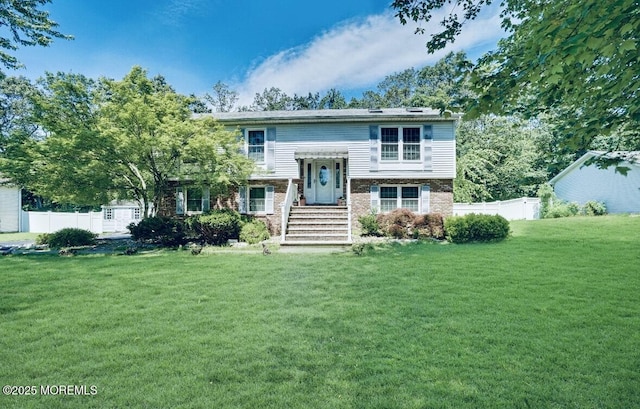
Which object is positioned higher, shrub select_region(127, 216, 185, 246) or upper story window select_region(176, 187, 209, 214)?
upper story window select_region(176, 187, 209, 214)

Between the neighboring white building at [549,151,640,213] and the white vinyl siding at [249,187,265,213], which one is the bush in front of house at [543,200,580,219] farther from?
the white vinyl siding at [249,187,265,213]

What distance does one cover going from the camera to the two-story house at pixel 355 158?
15.3 meters

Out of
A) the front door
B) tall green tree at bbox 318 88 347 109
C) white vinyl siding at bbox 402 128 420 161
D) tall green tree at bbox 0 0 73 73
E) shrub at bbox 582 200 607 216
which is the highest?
tall green tree at bbox 318 88 347 109

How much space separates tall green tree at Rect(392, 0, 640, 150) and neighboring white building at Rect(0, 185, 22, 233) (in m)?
29.0

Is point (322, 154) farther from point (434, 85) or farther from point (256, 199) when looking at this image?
point (434, 85)

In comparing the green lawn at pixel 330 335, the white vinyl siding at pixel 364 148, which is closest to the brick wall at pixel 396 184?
the white vinyl siding at pixel 364 148

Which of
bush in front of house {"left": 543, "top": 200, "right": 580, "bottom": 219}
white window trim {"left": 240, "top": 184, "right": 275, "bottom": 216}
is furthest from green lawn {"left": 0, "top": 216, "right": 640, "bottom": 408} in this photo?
bush in front of house {"left": 543, "top": 200, "right": 580, "bottom": 219}

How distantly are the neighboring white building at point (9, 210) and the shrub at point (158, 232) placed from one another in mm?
16365

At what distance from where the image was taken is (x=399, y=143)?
15570 millimetres

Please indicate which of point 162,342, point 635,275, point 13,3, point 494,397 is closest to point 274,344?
point 162,342

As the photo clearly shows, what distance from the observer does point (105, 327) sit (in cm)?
452

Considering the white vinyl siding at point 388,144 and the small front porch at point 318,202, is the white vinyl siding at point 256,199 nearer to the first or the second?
the small front porch at point 318,202

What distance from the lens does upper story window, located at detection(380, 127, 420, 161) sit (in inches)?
612

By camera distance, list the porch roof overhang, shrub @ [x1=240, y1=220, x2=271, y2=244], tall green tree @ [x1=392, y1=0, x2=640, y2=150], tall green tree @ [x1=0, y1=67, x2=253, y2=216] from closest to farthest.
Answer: tall green tree @ [x1=392, y1=0, x2=640, y2=150] → tall green tree @ [x1=0, y1=67, x2=253, y2=216] → shrub @ [x1=240, y1=220, x2=271, y2=244] → the porch roof overhang
